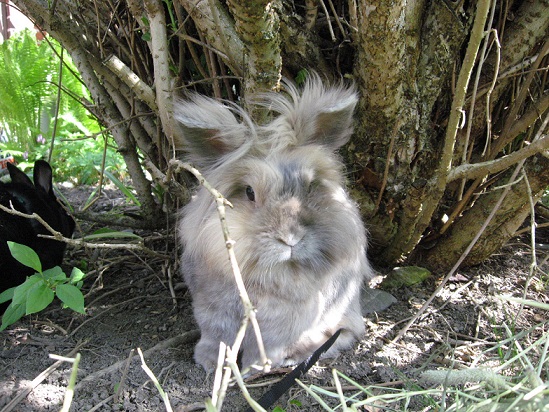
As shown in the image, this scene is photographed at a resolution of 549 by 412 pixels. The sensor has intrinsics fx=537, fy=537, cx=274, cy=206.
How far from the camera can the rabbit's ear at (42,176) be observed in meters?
3.08

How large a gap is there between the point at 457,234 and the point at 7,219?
2.35 metres

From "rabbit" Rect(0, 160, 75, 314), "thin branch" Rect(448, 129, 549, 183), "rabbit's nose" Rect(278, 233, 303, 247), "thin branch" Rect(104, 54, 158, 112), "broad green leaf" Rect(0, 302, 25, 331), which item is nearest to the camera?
"rabbit's nose" Rect(278, 233, 303, 247)

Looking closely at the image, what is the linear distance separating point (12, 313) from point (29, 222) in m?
0.75

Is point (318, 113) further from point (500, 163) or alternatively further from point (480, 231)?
point (480, 231)

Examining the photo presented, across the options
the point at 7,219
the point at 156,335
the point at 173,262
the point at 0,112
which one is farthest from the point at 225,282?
the point at 0,112

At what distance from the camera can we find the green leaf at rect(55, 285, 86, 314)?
2111mm

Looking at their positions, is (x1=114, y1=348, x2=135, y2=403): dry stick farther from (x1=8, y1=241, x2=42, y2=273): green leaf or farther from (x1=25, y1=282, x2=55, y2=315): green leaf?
(x1=8, y1=241, x2=42, y2=273): green leaf

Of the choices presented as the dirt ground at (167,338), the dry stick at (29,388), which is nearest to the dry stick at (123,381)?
the dirt ground at (167,338)

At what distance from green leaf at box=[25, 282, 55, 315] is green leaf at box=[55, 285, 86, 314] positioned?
0.14 feet

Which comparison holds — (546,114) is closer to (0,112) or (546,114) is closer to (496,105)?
(496,105)

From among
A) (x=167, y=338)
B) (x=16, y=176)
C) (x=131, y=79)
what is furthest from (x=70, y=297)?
(x=16, y=176)

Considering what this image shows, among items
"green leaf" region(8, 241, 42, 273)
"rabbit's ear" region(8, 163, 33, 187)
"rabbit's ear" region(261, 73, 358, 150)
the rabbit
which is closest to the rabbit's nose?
"rabbit's ear" region(261, 73, 358, 150)

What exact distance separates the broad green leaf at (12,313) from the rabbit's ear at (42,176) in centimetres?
101

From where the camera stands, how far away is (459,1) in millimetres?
2268
